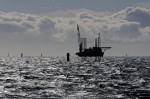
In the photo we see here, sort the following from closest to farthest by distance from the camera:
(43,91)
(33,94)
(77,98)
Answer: (77,98) → (33,94) → (43,91)

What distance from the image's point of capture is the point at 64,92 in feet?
131

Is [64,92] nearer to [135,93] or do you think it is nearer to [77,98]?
Answer: [77,98]

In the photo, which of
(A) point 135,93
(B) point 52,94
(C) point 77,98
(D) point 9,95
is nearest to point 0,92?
(D) point 9,95

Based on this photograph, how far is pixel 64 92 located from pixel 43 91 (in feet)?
8.20

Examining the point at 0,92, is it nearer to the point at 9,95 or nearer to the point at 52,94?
the point at 9,95

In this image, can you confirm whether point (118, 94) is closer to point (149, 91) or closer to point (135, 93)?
point (135, 93)

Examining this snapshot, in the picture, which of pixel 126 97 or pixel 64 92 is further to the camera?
pixel 64 92

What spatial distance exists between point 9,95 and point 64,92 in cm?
641

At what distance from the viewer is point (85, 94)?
1496 inches

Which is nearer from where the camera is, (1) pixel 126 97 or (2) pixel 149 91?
(1) pixel 126 97

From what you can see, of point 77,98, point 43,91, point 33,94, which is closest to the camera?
point 77,98

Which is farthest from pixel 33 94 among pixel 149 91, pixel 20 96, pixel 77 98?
pixel 149 91

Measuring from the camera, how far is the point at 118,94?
3834 centimetres

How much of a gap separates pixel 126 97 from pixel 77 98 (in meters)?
5.20
